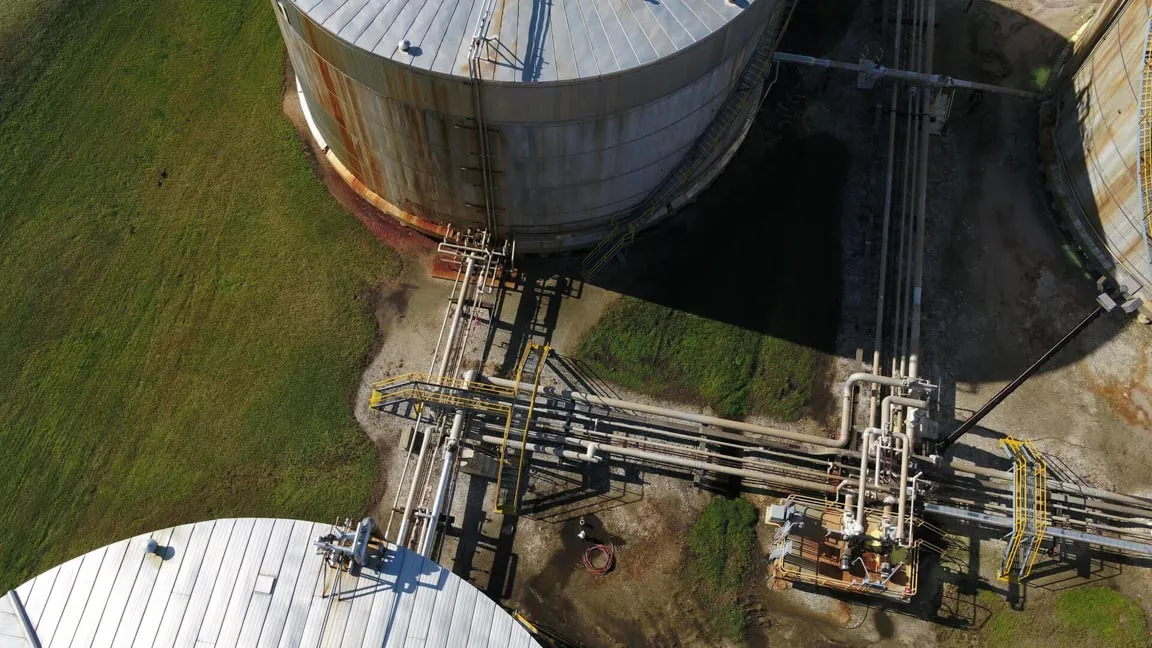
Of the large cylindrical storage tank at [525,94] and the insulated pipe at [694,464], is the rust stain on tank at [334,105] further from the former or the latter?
the insulated pipe at [694,464]

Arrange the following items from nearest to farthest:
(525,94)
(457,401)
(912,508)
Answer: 1. (525,94)
2. (912,508)
3. (457,401)

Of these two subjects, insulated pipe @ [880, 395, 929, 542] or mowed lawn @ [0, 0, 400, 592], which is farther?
mowed lawn @ [0, 0, 400, 592]

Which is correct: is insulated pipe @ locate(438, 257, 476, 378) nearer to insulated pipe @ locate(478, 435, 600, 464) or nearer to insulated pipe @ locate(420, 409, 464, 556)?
insulated pipe @ locate(420, 409, 464, 556)

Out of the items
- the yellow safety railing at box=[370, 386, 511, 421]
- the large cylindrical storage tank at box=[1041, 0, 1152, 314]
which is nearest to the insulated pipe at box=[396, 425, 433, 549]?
the yellow safety railing at box=[370, 386, 511, 421]

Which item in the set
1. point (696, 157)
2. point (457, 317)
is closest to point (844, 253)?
point (696, 157)

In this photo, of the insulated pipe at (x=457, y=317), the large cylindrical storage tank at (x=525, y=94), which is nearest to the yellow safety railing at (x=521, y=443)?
the insulated pipe at (x=457, y=317)

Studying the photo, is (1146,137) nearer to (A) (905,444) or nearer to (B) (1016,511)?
(B) (1016,511)
